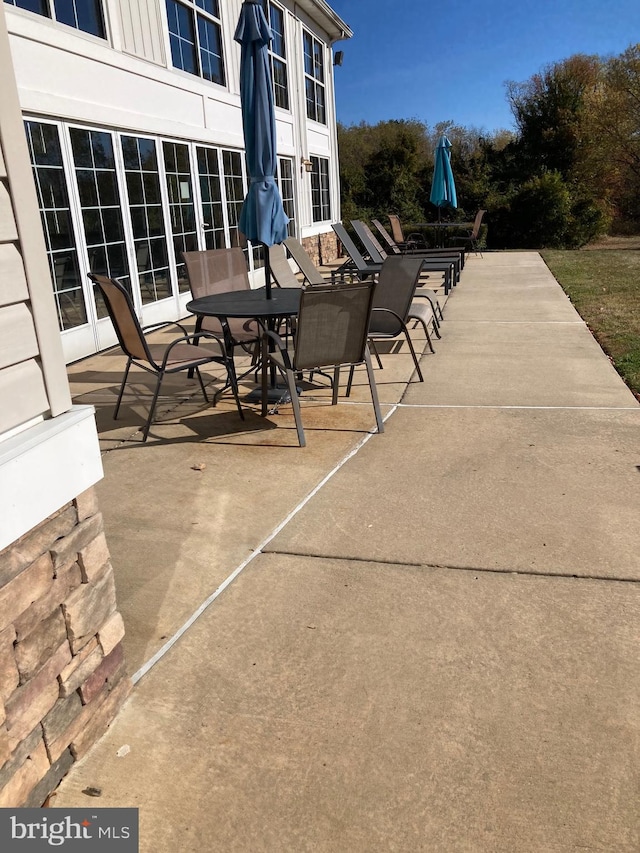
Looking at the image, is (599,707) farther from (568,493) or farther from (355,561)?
(568,493)

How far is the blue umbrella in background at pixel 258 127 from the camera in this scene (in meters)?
4.95

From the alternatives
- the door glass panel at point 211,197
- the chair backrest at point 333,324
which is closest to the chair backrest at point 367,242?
the door glass panel at point 211,197

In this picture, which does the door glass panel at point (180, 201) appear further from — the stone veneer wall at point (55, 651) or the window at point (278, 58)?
the stone veneer wall at point (55, 651)

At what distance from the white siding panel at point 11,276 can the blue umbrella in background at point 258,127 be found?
3514mm

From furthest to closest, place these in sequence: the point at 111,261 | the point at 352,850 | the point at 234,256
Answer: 1. the point at 111,261
2. the point at 234,256
3. the point at 352,850

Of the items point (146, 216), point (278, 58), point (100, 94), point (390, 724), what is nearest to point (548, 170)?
point (278, 58)

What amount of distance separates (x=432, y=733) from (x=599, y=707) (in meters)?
0.51

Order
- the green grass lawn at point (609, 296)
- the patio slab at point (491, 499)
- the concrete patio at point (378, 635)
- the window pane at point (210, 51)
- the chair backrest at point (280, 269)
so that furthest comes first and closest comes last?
the window pane at point (210, 51) → the chair backrest at point (280, 269) → the green grass lawn at point (609, 296) → the patio slab at point (491, 499) → the concrete patio at point (378, 635)

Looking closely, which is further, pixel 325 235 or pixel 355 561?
pixel 325 235

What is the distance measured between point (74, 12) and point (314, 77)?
1014cm

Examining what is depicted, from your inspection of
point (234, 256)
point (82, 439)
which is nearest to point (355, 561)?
point (82, 439)

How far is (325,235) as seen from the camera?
16453mm

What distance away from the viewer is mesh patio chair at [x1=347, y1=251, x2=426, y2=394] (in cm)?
553

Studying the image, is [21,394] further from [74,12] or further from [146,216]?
[146,216]
